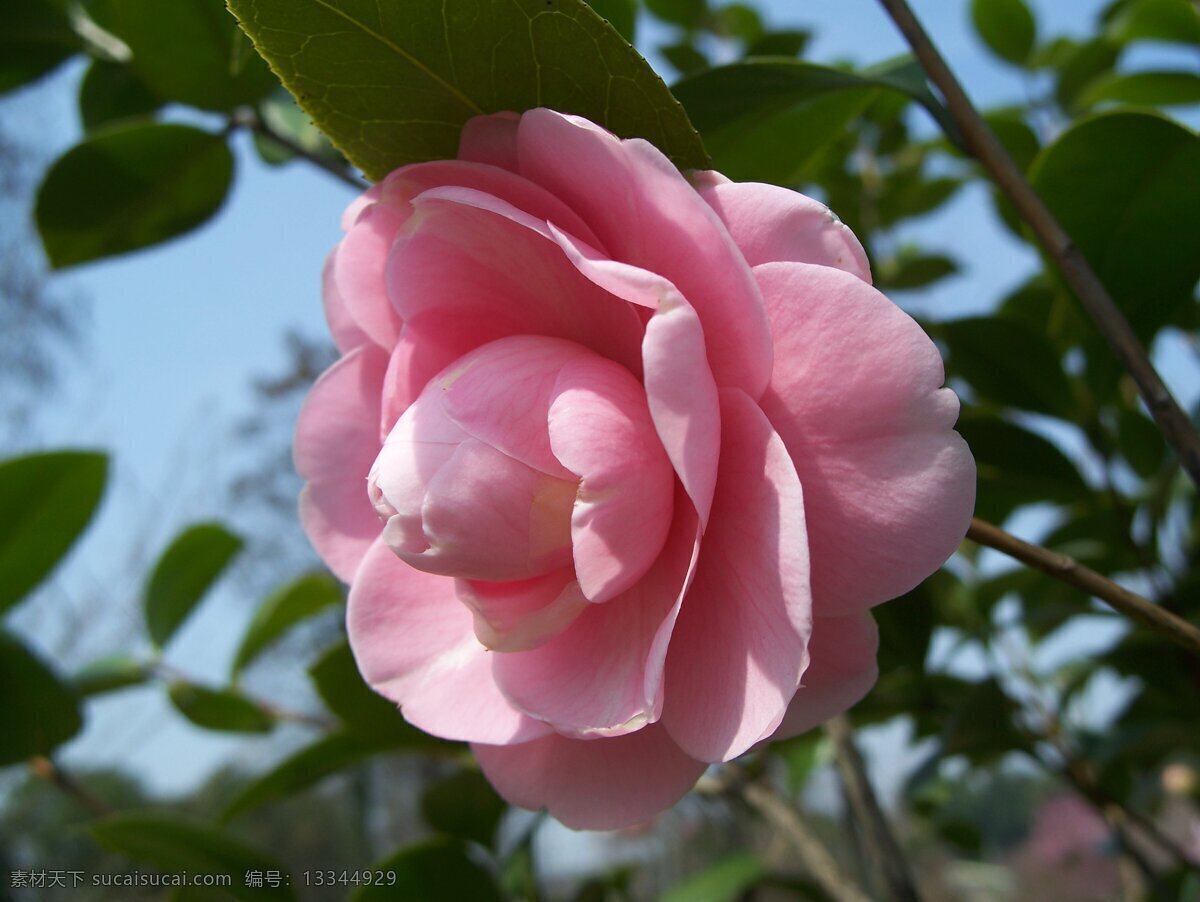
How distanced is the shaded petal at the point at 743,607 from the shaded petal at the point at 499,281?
9 cm

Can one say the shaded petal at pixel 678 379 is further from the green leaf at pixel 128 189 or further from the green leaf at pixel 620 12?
the green leaf at pixel 128 189

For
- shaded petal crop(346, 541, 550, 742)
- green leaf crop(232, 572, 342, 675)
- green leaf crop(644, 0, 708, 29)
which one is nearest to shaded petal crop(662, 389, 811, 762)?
shaded petal crop(346, 541, 550, 742)

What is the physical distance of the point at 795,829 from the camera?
1.03 metres

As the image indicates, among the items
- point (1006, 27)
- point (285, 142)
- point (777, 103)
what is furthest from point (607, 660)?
point (1006, 27)

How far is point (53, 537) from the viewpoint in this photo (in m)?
0.98

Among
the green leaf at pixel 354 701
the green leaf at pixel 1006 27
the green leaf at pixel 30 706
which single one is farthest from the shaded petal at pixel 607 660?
the green leaf at pixel 1006 27

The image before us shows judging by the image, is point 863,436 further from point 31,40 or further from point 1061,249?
point 31,40

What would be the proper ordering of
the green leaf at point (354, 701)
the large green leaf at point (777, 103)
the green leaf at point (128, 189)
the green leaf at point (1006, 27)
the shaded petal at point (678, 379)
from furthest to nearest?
1. the green leaf at point (1006, 27)
2. the green leaf at point (128, 189)
3. the green leaf at point (354, 701)
4. the large green leaf at point (777, 103)
5. the shaded petal at point (678, 379)

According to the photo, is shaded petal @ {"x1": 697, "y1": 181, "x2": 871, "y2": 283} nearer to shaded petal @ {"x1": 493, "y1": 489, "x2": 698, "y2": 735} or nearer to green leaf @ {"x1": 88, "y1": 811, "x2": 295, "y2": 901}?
shaded petal @ {"x1": 493, "y1": 489, "x2": 698, "y2": 735}

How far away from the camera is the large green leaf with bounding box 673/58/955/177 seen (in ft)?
2.03

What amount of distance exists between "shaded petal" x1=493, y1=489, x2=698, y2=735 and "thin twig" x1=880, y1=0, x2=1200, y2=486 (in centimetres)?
26

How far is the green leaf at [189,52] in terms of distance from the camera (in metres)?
0.85

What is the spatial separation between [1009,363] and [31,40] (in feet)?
3.61

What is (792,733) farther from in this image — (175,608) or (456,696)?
(175,608)
